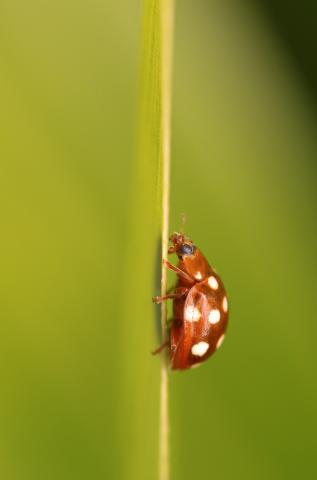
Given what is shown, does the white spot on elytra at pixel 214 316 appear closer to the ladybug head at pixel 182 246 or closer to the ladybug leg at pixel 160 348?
the ladybug head at pixel 182 246

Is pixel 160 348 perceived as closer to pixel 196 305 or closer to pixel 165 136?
pixel 165 136

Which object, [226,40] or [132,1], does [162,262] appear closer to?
[132,1]

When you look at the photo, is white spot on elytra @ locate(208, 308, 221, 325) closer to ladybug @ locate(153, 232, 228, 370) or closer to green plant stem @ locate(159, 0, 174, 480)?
ladybug @ locate(153, 232, 228, 370)

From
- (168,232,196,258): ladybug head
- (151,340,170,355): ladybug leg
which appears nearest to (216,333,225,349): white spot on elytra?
(168,232,196,258): ladybug head

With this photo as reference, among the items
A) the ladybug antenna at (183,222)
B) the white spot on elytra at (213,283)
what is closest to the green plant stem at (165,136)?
the ladybug antenna at (183,222)

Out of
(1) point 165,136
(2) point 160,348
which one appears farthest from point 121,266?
(1) point 165,136

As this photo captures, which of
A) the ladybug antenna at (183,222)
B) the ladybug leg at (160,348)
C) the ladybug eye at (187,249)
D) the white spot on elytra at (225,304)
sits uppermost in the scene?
the ladybug antenna at (183,222)

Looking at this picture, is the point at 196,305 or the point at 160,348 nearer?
the point at 160,348
